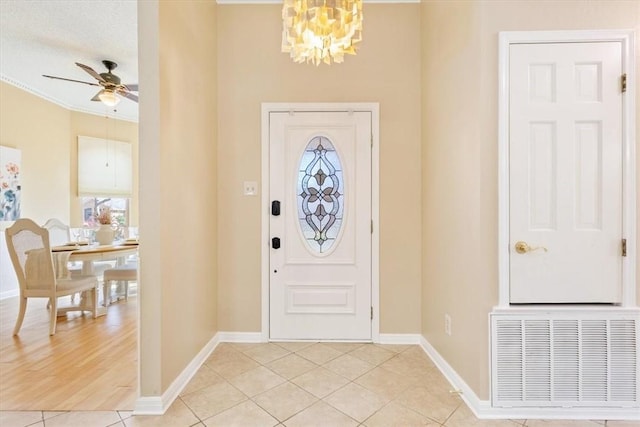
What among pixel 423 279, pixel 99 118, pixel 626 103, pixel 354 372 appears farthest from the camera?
pixel 99 118

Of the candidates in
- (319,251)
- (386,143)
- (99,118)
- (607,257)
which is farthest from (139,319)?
(99,118)

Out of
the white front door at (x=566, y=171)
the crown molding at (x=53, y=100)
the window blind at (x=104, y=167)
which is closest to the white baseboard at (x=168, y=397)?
the white front door at (x=566, y=171)

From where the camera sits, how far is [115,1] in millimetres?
2781

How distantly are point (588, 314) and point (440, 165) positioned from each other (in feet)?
4.40

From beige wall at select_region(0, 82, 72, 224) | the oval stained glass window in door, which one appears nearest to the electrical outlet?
the oval stained glass window in door

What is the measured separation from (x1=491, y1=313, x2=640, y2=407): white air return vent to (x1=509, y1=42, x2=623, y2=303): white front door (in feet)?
0.53

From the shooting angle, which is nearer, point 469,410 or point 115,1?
point 469,410

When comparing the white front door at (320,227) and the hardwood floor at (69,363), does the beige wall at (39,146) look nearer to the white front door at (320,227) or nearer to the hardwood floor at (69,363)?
the hardwood floor at (69,363)

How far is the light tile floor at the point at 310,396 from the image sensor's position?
176 cm

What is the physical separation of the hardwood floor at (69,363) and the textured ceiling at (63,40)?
3212 millimetres

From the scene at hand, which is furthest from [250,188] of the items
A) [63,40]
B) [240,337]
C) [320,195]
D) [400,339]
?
[63,40]

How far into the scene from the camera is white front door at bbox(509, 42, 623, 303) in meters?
1.79

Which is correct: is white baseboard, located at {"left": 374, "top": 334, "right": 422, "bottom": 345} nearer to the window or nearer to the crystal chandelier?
the crystal chandelier

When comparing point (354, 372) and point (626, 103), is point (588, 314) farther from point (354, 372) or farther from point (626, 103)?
point (354, 372)
